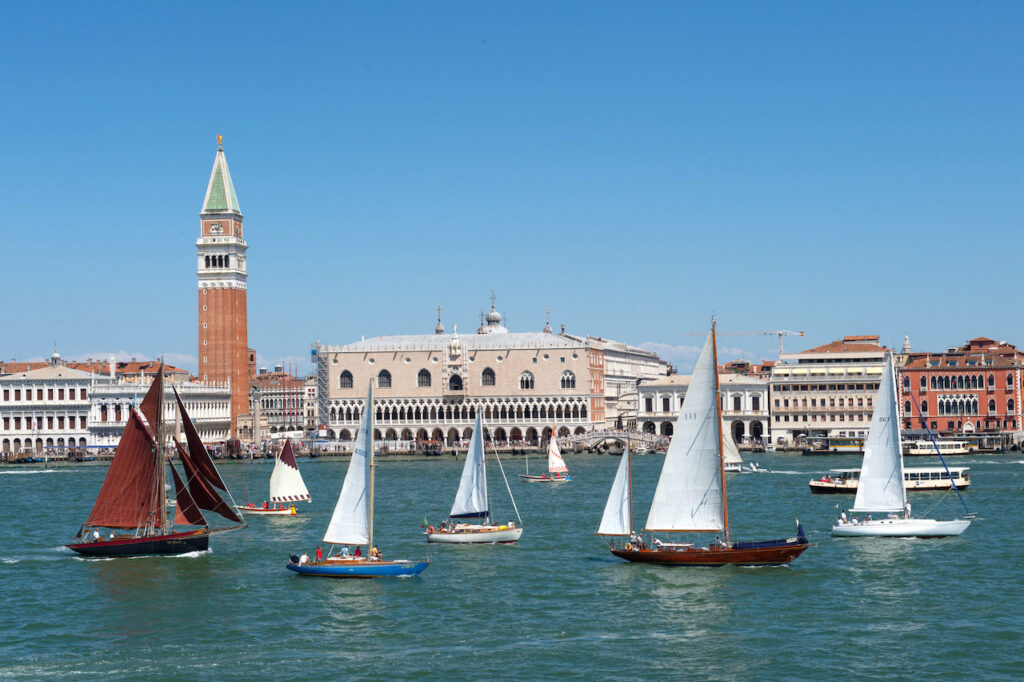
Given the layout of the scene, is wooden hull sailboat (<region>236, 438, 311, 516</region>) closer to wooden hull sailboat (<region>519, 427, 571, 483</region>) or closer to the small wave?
wooden hull sailboat (<region>519, 427, 571, 483</region>)

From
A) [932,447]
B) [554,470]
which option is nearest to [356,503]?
[554,470]

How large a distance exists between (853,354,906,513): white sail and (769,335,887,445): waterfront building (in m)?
63.2

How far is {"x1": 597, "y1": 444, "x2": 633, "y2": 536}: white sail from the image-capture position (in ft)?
115

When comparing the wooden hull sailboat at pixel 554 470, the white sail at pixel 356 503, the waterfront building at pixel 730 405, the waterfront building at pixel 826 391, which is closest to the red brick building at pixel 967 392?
the waterfront building at pixel 826 391

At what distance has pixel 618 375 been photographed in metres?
124

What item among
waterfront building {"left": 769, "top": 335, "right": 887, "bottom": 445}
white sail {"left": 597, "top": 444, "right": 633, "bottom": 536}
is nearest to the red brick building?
waterfront building {"left": 769, "top": 335, "right": 887, "bottom": 445}

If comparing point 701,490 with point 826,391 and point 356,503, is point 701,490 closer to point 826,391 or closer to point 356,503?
point 356,503

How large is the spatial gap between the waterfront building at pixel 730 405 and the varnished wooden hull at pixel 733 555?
235ft

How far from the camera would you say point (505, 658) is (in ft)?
82.6

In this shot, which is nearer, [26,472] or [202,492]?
[202,492]

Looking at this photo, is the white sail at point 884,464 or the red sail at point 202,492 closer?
the red sail at point 202,492

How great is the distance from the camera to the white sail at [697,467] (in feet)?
111

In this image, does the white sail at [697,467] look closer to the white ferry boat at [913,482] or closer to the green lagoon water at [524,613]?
the green lagoon water at [524,613]

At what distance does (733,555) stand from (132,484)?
16382 millimetres
